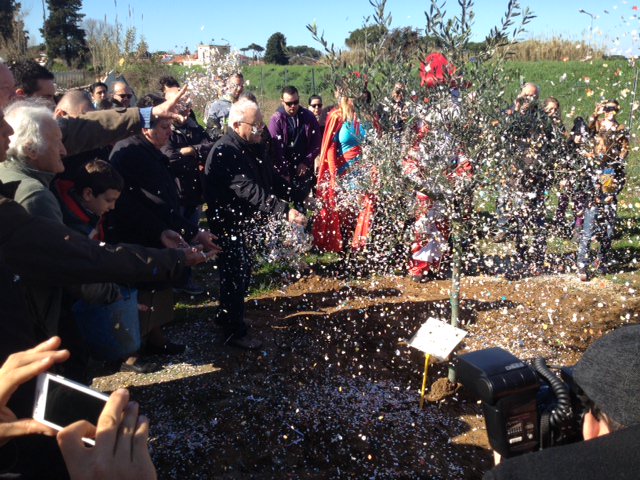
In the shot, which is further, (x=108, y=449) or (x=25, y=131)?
(x=25, y=131)

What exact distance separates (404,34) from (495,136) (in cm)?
87

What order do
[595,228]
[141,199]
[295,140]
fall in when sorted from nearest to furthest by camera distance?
[141,199], [595,228], [295,140]

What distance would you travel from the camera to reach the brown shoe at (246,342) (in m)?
4.66

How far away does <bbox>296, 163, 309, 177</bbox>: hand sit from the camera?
Result: 22.9 feet

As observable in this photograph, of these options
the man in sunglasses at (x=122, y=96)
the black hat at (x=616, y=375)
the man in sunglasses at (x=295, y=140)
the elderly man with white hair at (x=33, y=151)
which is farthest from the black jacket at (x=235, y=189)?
the black hat at (x=616, y=375)

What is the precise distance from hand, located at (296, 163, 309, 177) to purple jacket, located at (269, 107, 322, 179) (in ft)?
0.21

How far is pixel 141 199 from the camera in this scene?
4.19 meters

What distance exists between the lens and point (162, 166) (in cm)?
428

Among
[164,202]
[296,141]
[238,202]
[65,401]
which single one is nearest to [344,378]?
[238,202]

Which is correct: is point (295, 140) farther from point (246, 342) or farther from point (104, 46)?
point (104, 46)

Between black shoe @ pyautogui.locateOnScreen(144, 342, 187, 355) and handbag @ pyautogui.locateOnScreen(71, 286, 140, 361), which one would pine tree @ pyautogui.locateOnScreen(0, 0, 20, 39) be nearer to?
black shoe @ pyautogui.locateOnScreen(144, 342, 187, 355)

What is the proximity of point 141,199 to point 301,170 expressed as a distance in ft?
10.0

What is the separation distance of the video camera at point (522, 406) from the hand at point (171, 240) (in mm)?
2450

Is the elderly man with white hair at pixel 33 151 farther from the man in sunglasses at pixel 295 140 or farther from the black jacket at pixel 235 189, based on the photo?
the man in sunglasses at pixel 295 140
